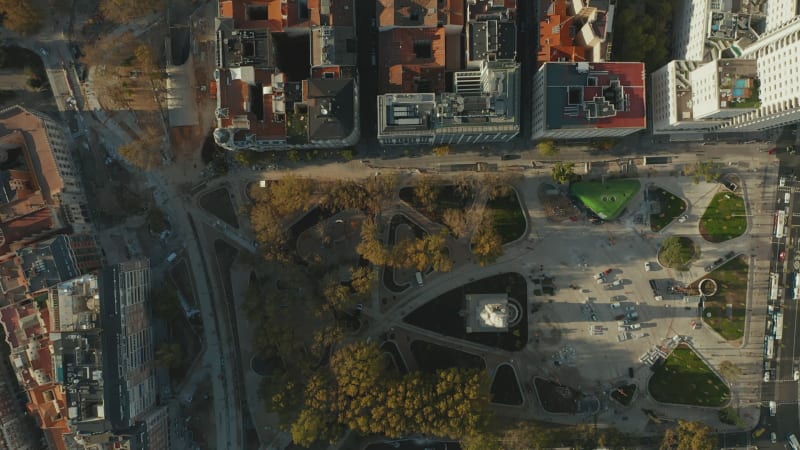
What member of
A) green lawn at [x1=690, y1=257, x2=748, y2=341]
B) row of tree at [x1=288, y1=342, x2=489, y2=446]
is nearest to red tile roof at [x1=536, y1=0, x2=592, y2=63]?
green lawn at [x1=690, y1=257, x2=748, y2=341]

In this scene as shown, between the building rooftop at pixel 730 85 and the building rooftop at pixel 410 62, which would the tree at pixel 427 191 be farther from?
the building rooftop at pixel 730 85

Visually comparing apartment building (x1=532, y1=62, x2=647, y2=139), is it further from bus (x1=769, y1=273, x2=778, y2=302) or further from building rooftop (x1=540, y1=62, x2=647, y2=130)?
bus (x1=769, y1=273, x2=778, y2=302)

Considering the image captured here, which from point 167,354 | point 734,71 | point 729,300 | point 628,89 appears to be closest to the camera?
point 734,71

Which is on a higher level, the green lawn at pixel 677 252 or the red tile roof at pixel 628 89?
the red tile roof at pixel 628 89

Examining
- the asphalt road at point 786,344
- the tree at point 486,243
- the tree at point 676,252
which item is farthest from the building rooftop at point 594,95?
the asphalt road at point 786,344

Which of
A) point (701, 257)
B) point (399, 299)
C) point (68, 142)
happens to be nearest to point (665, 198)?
point (701, 257)

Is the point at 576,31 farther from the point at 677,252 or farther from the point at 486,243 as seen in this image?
the point at 677,252

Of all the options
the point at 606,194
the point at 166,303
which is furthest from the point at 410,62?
the point at 166,303
